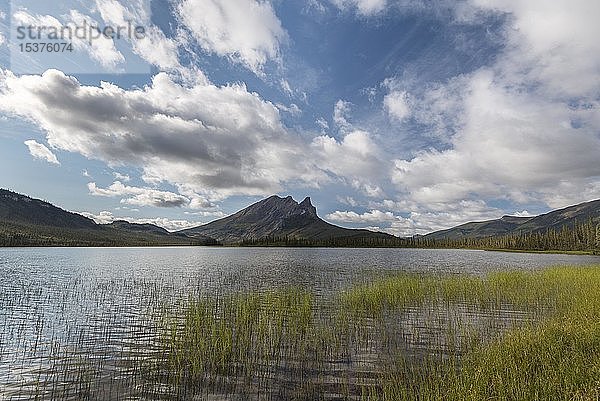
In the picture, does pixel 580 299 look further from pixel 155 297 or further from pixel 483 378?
pixel 155 297

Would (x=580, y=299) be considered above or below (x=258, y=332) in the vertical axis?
above

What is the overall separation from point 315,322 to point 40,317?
18.0 meters

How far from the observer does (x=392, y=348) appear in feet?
52.6

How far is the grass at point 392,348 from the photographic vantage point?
35.0 ft

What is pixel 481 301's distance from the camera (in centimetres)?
2639

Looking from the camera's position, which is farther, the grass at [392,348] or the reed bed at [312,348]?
the reed bed at [312,348]

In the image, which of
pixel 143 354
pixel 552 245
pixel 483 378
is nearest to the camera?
pixel 483 378

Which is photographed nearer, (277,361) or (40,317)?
(277,361)

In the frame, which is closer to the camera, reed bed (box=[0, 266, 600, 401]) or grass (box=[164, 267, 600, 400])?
grass (box=[164, 267, 600, 400])

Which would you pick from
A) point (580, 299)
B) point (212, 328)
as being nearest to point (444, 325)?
point (580, 299)

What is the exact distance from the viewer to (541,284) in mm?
31703

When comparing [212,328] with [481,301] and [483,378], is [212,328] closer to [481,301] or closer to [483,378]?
[483,378]

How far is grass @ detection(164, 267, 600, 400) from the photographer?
10664 millimetres

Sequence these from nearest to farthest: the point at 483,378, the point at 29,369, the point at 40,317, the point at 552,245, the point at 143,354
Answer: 1. the point at 483,378
2. the point at 29,369
3. the point at 143,354
4. the point at 40,317
5. the point at 552,245
